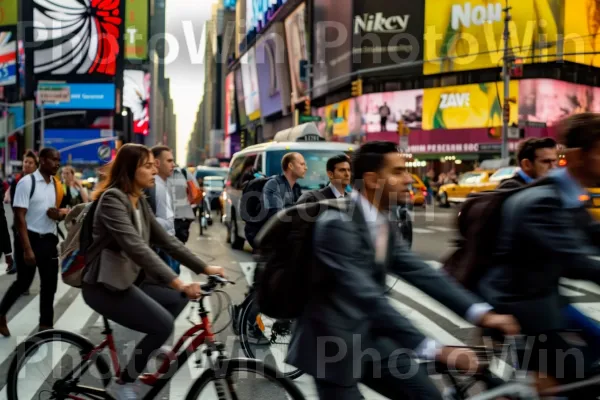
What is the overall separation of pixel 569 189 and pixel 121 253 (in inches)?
96.1

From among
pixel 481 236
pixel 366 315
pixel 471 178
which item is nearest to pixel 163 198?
pixel 481 236

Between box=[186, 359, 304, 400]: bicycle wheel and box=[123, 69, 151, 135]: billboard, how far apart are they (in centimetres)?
13459

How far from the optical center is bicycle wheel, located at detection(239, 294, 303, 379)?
6246mm

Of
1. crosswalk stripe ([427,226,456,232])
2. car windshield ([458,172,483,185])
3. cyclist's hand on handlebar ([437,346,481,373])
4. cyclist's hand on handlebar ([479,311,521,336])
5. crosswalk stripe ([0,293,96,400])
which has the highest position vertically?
cyclist's hand on handlebar ([479,311,521,336])

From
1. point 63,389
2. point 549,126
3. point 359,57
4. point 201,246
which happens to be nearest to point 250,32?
point 359,57

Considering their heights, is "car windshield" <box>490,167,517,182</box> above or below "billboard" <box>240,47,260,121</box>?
below

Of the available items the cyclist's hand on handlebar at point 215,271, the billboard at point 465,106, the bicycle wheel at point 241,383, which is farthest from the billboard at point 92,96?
the bicycle wheel at point 241,383

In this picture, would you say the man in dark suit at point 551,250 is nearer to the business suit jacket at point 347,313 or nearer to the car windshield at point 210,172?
the business suit jacket at point 347,313

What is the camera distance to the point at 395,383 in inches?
122

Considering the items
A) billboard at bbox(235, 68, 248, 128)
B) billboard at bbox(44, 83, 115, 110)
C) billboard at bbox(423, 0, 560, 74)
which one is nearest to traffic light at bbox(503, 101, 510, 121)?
billboard at bbox(423, 0, 560, 74)

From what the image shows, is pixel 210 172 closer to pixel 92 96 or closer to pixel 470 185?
pixel 470 185

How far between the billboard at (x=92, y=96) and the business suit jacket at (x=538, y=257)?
106646mm

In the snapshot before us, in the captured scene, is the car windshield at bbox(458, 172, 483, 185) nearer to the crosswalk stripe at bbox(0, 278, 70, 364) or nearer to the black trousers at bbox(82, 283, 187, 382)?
the crosswalk stripe at bbox(0, 278, 70, 364)

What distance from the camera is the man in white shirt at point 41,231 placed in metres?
7.62
